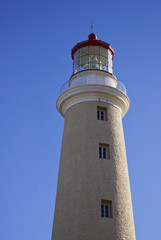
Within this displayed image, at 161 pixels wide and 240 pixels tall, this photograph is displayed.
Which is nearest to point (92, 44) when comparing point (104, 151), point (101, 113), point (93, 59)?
point (93, 59)

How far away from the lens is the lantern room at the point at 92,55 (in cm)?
1945

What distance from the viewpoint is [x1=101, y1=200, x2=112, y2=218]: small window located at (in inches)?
525

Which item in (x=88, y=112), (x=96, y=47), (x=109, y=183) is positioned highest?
(x=96, y=47)

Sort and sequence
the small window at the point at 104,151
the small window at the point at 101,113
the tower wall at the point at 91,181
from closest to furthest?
the tower wall at the point at 91,181 < the small window at the point at 104,151 < the small window at the point at 101,113

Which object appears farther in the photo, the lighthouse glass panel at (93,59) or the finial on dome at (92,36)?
the finial on dome at (92,36)

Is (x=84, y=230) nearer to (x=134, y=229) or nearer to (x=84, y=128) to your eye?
→ (x=134, y=229)

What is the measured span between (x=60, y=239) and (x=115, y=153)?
4989 millimetres

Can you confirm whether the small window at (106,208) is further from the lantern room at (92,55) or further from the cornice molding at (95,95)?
the lantern room at (92,55)

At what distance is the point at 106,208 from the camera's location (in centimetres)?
1355

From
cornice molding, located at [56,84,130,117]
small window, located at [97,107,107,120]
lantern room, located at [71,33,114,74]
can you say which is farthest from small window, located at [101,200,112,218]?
lantern room, located at [71,33,114,74]

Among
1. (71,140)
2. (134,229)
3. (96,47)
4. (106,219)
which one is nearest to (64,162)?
(71,140)

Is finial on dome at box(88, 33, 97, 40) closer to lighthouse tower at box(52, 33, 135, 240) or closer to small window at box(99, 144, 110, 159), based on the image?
lighthouse tower at box(52, 33, 135, 240)

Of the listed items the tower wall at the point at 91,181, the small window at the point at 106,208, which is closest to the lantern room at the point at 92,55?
the tower wall at the point at 91,181

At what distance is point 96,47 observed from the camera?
1961cm
